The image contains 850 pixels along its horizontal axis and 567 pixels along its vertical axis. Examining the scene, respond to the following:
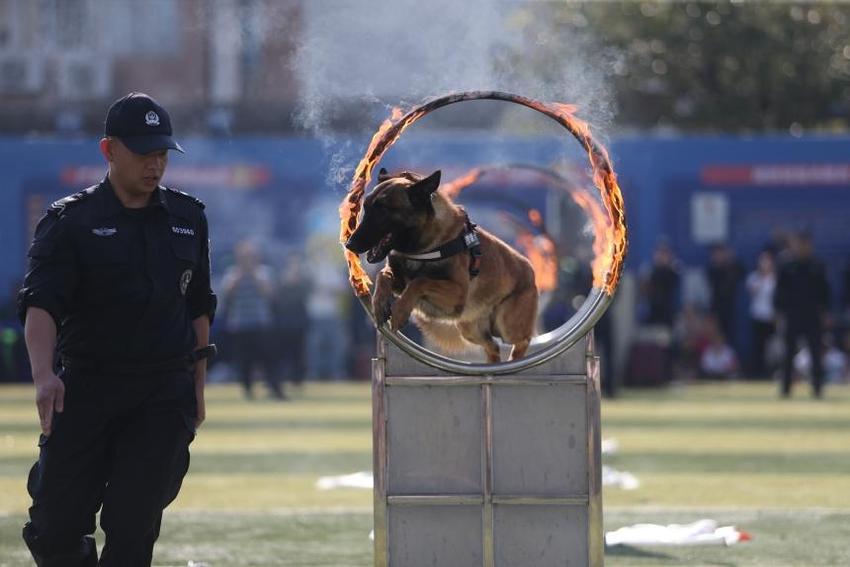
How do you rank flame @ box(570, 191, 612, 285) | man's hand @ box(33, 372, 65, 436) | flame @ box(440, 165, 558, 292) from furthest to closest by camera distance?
flame @ box(440, 165, 558, 292) < flame @ box(570, 191, 612, 285) < man's hand @ box(33, 372, 65, 436)

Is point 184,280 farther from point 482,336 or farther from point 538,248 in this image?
point 538,248

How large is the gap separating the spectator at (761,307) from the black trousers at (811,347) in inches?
108

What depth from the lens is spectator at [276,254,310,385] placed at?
24.2 m

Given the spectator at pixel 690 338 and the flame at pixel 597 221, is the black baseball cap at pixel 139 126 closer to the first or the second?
the flame at pixel 597 221

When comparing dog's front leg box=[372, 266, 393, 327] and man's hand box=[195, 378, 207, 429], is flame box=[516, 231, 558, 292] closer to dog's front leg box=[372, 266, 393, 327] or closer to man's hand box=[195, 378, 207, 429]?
dog's front leg box=[372, 266, 393, 327]

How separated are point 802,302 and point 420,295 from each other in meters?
15.5

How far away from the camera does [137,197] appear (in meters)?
6.29

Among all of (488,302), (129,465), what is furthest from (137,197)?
(488,302)

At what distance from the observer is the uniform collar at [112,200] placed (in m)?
6.20

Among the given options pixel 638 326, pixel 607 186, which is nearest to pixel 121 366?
pixel 607 186

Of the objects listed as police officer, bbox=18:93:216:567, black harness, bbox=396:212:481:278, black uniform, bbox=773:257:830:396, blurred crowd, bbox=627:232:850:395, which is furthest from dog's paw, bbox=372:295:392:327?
blurred crowd, bbox=627:232:850:395

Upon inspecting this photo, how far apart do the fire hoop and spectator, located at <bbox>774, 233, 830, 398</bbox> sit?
1489cm

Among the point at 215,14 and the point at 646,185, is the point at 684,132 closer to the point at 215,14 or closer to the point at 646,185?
the point at 646,185

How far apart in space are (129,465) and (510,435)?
1.88 meters
